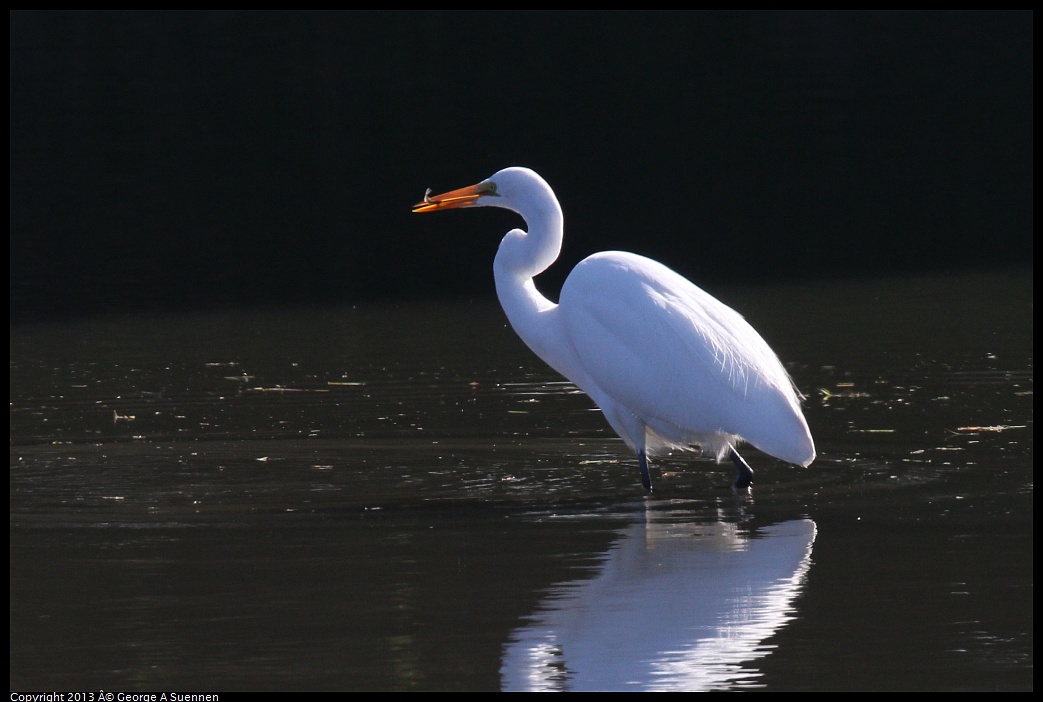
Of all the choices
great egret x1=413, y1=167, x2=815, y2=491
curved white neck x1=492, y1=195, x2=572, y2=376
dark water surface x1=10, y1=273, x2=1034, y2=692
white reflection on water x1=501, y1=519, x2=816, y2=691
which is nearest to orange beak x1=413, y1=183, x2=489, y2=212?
curved white neck x1=492, y1=195, x2=572, y2=376

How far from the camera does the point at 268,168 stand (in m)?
20.2

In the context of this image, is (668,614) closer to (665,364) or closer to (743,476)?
(743,476)

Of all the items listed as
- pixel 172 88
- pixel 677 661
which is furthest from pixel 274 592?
pixel 172 88

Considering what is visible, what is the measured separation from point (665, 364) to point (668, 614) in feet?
6.76

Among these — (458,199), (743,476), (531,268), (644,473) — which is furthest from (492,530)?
(458,199)

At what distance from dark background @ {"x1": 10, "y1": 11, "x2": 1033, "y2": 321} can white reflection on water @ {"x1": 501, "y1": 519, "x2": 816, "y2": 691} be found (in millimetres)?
7490

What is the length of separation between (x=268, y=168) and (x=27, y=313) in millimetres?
7950

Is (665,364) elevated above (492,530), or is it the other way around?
(665,364)

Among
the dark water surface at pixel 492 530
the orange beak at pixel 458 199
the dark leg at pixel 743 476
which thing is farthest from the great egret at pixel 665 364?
the orange beak at pixel 458 199

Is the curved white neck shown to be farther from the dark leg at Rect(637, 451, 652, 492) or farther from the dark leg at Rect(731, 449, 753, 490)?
the dark leg at Rect(731, 449, 753, 490)

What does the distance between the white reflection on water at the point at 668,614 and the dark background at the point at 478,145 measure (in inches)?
295

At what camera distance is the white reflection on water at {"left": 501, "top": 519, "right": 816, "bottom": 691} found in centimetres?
437

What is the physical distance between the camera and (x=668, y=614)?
4.89 metres
